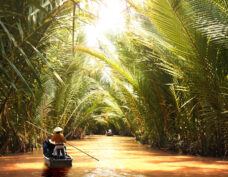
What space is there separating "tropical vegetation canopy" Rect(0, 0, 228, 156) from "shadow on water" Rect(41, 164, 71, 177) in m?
1.38

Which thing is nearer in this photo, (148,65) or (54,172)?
→ (54,172)

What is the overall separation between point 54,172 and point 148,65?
5445 millimetres

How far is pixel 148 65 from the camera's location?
34.4ft

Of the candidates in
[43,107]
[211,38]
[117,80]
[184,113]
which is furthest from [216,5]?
[43,107]

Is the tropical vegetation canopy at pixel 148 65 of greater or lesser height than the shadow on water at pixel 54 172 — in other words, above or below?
above

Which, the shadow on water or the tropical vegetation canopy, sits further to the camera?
the shadow on water

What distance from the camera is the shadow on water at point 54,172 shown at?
617cm

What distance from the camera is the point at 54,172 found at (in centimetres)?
655

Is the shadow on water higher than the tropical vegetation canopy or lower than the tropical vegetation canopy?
lower

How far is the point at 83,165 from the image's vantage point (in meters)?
7.55

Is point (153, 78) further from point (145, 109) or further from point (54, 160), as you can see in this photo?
point (54, 160)

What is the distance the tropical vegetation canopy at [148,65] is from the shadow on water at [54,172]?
1377 millimetres

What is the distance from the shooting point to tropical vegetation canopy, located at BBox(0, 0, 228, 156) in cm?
453

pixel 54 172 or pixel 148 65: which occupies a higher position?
pixel 148 65
